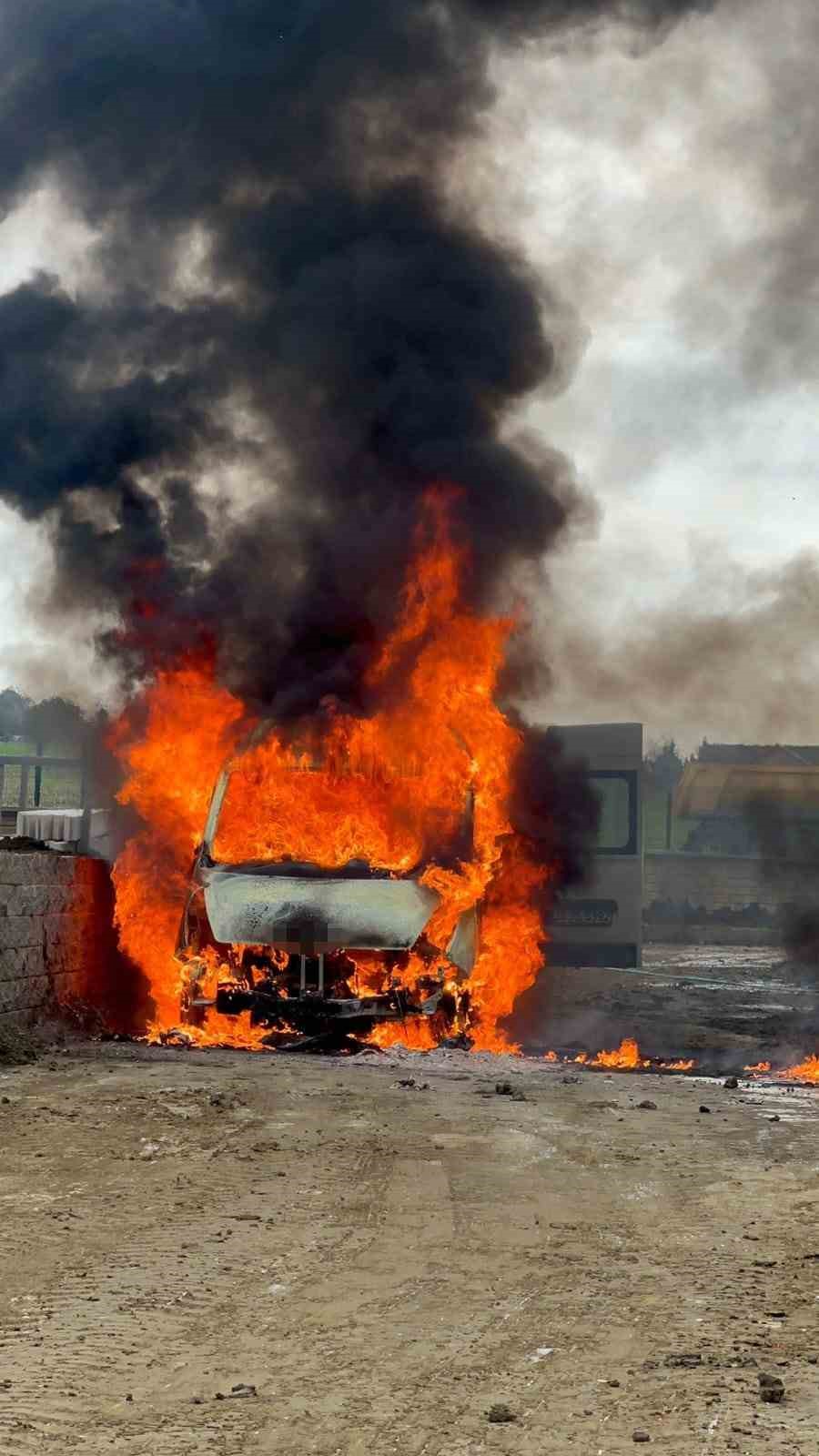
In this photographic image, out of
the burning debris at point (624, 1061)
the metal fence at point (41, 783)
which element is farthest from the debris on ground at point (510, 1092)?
the metal fence at point (41, 783)

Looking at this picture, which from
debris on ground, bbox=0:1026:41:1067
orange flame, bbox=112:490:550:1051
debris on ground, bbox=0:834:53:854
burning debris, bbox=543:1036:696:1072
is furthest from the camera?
orange flame, bbox=112:490:550:1051

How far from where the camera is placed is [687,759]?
97.8 ft

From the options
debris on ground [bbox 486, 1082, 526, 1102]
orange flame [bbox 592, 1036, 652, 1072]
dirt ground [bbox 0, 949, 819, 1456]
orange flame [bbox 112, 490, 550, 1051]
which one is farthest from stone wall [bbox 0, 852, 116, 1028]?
orange flame [bbox 592, 1036, 652, 1072]

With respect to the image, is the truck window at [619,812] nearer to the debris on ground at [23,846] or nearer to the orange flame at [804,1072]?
the orange flame at [804,1072]

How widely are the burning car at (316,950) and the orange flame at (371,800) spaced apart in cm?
13

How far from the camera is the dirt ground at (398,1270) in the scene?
11.6ft

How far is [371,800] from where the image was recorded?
12.0 meters

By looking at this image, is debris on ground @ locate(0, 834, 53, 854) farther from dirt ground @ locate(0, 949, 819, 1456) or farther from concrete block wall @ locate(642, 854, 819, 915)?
concrete block wall @ locate(642, 854, 819, 915)

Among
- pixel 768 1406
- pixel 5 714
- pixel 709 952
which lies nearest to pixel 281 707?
pixel 768 1406

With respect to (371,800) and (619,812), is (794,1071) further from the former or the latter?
(619,812)

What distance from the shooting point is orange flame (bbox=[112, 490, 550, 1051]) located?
37.7 ft

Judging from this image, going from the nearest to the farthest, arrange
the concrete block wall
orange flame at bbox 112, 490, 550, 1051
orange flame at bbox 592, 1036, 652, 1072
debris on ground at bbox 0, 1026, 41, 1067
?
debris on ground at bbox 0, 1026, 41, 1067
orange flame at bbox 592, 1036, 652, 1072
orange flame at bbox 112, 490, 550, 1051
the concrete block wall

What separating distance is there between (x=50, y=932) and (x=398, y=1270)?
6.69 meters

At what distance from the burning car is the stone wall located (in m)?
1.07
